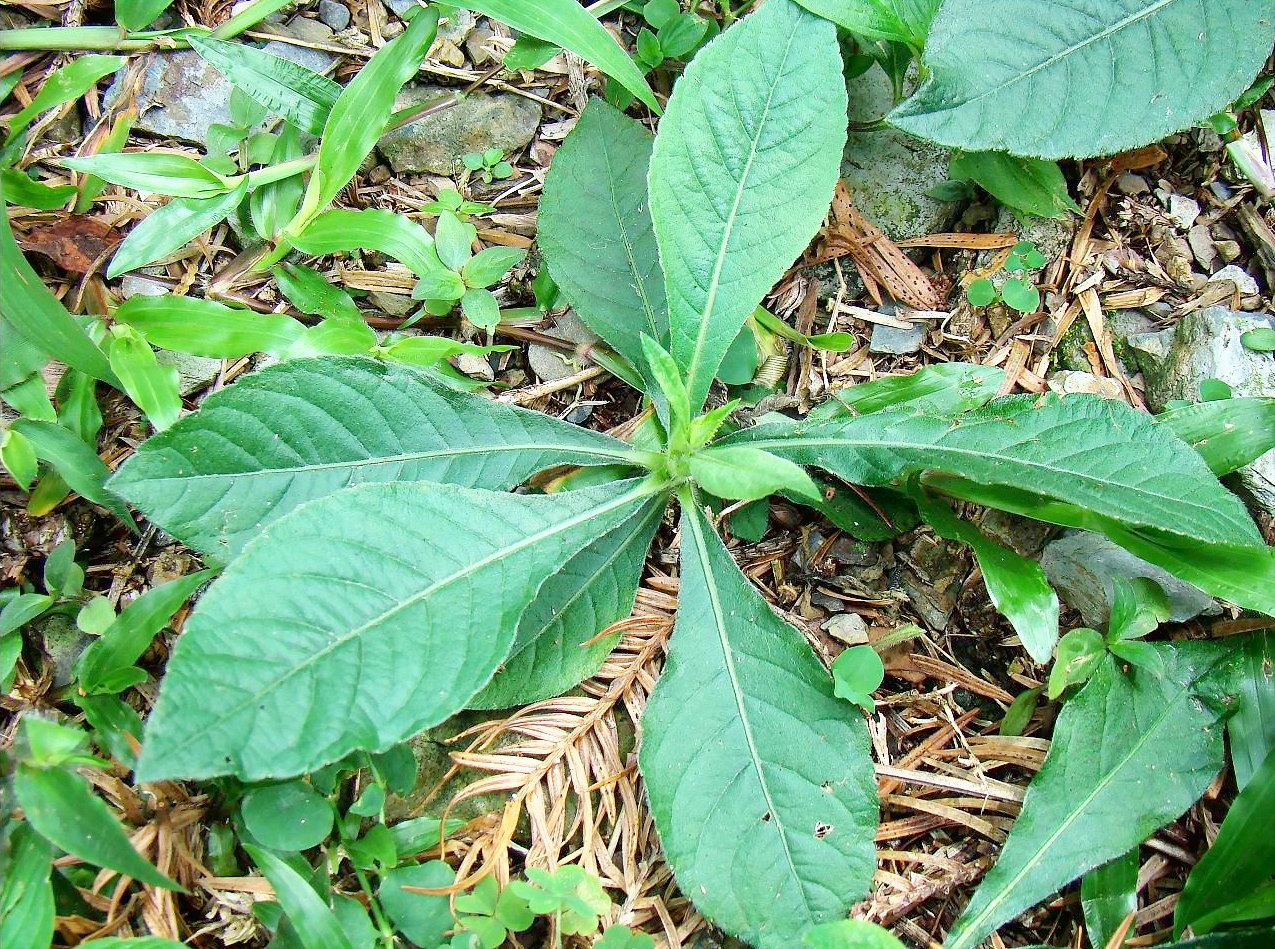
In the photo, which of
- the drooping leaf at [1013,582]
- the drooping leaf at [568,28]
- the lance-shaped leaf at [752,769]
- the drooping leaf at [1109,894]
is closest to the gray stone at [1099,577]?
the drooping leaf at [1013,582]

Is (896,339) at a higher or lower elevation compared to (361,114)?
lower

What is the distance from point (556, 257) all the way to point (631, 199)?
0.73 ft

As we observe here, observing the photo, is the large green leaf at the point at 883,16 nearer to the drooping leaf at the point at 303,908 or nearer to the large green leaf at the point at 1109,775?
the large green leaf at the point at 1109,775

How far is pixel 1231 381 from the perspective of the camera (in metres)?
2.03

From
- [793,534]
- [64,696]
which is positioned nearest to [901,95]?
[793,534]

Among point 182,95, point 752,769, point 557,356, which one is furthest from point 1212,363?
point 182,95

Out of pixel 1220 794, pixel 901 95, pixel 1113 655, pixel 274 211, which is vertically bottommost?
pixel 1220 794

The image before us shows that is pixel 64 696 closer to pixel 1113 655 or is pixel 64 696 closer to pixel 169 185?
pixel 169 185

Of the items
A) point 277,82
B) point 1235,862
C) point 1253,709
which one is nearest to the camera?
point 1235,862

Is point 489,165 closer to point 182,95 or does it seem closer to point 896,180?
point 182,95

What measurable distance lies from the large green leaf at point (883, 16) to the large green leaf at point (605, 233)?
0.48 metres

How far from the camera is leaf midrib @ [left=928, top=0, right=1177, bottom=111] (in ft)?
6.18

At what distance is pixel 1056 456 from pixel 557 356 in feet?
3.70

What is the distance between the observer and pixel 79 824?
1.47 metres
